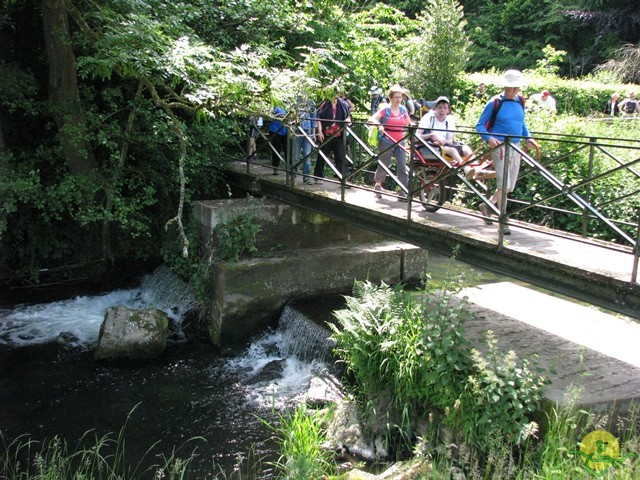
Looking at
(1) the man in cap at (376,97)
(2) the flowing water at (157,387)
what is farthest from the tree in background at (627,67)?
(2) the flowing water at (157,387)

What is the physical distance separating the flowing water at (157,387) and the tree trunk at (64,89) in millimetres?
2583

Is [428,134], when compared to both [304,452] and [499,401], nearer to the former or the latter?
[499,401]

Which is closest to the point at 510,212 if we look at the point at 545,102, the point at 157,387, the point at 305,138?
the point at 305,138

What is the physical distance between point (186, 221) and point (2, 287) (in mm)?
3351

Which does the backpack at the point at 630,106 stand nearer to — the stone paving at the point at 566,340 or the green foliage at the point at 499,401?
the stone paving at the point at 566,340

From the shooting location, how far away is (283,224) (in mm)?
9211

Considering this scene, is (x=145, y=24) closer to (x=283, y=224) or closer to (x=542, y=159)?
(x=283, y=224)

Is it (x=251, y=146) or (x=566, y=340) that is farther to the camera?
(x=251, y=146)

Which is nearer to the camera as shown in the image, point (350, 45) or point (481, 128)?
point (481, 128)

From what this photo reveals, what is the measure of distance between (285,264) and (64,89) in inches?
Result: 163

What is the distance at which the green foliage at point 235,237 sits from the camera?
28.4ft

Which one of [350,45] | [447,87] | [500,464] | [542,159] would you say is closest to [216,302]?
[500,464]

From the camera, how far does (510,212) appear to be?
6.41m

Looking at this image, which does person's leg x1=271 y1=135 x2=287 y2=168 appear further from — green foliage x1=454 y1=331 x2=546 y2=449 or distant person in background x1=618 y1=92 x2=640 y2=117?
distant person in background x1=618 y1=92 x2=640 y2=117
